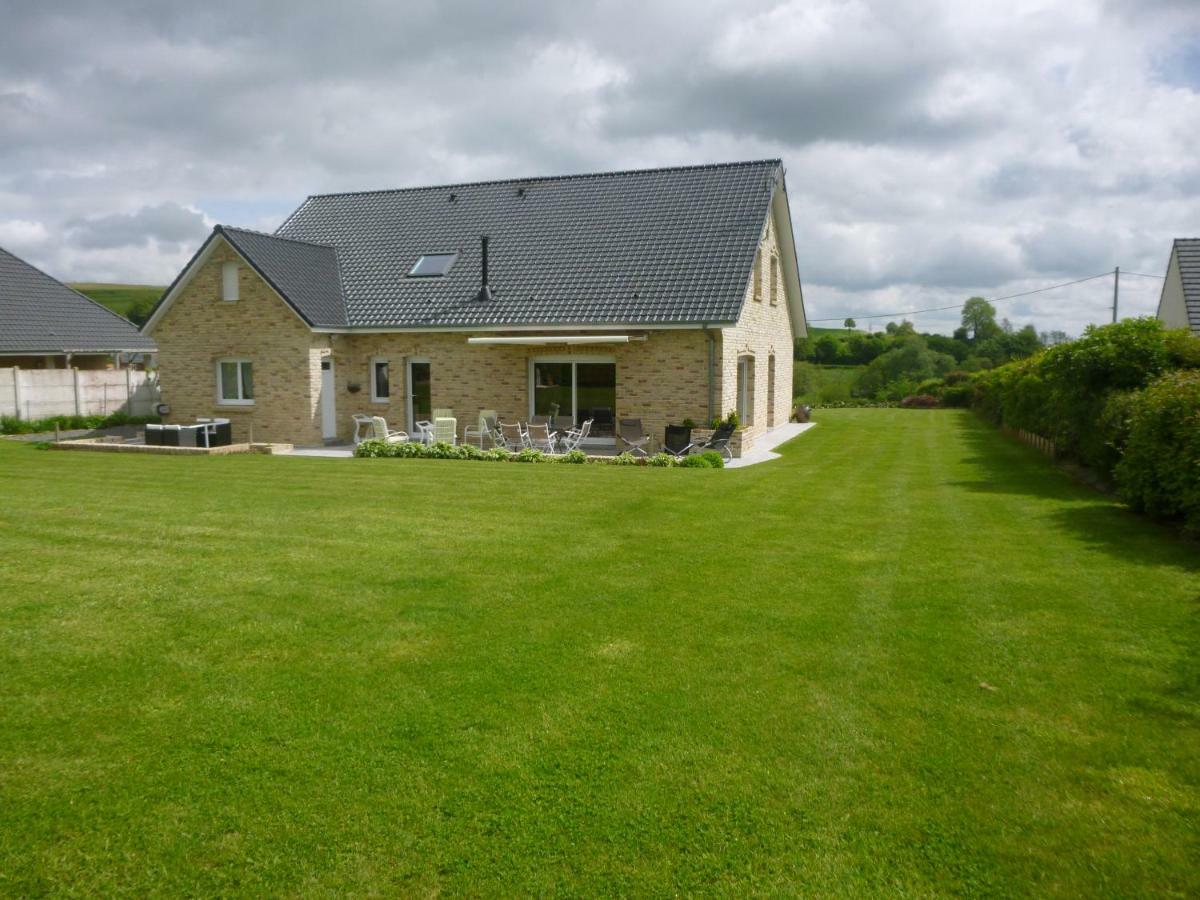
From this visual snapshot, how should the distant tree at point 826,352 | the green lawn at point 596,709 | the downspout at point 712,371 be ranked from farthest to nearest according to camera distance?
1. the distant tree at point 826,352
2. the downspout at point 712,371
3. the green lawn at point 596,709

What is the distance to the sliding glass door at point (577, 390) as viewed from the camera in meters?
22.4

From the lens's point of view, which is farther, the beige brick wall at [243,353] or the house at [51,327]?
the house at [51,327]

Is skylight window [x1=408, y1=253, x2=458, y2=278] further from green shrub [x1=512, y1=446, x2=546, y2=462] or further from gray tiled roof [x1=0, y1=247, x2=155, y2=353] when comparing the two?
gray tiled roof [x1=0, y1=247, x2=155, y2=353]

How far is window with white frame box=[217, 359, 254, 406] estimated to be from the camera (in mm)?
24281

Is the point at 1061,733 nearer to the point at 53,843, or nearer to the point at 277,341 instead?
the point at 53,843

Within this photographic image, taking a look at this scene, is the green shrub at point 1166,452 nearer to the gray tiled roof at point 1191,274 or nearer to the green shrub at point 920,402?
the gray tiled roof at point 1191,274

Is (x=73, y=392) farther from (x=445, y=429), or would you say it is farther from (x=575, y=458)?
(x=575, y=458)

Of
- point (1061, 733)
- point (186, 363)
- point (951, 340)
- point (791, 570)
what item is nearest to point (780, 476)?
point (791, 570)

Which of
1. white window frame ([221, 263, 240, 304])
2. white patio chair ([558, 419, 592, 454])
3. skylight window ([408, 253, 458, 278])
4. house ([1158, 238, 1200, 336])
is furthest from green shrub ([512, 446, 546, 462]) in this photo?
house ([1158, 238, 1200, 336])

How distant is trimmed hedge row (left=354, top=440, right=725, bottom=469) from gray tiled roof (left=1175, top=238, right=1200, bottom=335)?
13.4 metres

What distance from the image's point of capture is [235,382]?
2450cm

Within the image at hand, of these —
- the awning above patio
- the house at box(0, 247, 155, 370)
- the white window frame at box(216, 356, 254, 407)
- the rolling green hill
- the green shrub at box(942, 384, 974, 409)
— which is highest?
the rolling green hill

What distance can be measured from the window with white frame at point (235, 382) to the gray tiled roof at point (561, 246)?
9.31ft

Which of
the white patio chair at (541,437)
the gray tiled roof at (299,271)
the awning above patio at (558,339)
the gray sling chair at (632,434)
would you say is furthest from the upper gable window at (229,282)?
the gray sling chair at (632,434)
